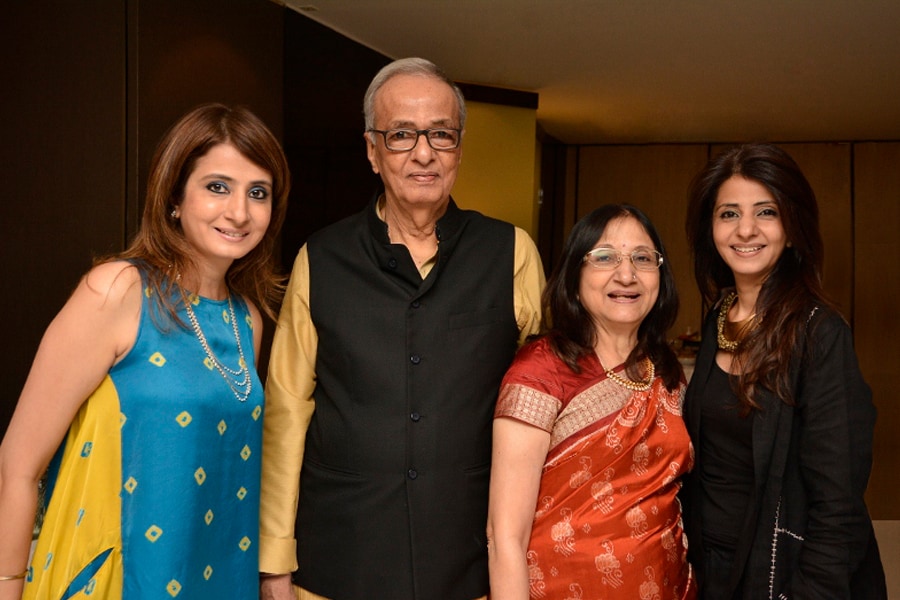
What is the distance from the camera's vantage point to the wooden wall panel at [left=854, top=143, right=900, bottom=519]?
7.96 meters

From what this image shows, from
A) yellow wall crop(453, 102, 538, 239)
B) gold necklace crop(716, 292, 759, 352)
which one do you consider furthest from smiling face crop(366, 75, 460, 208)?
yellow wall crop(453, 102, 538, 239)

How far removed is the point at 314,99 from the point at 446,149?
2.42 metres

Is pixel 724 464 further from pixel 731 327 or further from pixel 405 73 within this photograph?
pixel 405 73

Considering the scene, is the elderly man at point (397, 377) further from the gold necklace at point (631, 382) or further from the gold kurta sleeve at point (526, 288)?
the gold necklace at point (631, 382)

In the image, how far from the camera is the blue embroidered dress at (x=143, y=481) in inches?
58.1

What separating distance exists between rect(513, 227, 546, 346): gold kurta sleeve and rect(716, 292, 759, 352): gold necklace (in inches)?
16.4

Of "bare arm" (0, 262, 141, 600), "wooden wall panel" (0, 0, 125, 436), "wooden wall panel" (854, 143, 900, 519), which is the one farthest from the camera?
"wooden wall panel" (854, 143, 900, 519)

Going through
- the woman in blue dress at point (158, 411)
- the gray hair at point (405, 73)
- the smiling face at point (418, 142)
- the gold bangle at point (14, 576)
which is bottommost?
the gold bangle at point (14, 576)

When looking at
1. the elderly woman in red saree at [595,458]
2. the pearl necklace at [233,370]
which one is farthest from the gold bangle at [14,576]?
the elderly woman in red saree at [595,458]

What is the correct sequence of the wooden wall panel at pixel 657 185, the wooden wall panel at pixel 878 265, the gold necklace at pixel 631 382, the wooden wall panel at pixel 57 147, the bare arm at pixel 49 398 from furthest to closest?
1. the wooden wall panel at pixel 657 185
2. the wooden wall panel at pixel 878 265
3. the wooden wall panel at pixel 57 147
4. the gold necklace at pixel 631 382
5. the bare arm at pixel 49 398

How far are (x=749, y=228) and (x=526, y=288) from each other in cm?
50

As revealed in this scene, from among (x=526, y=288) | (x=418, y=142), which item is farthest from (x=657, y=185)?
(x=418, y=142)

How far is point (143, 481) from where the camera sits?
4.95 ft

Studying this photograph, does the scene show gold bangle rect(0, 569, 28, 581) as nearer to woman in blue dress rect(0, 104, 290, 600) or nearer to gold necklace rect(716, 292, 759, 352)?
woman in blue dress rect(0, 104, 290, 600)
